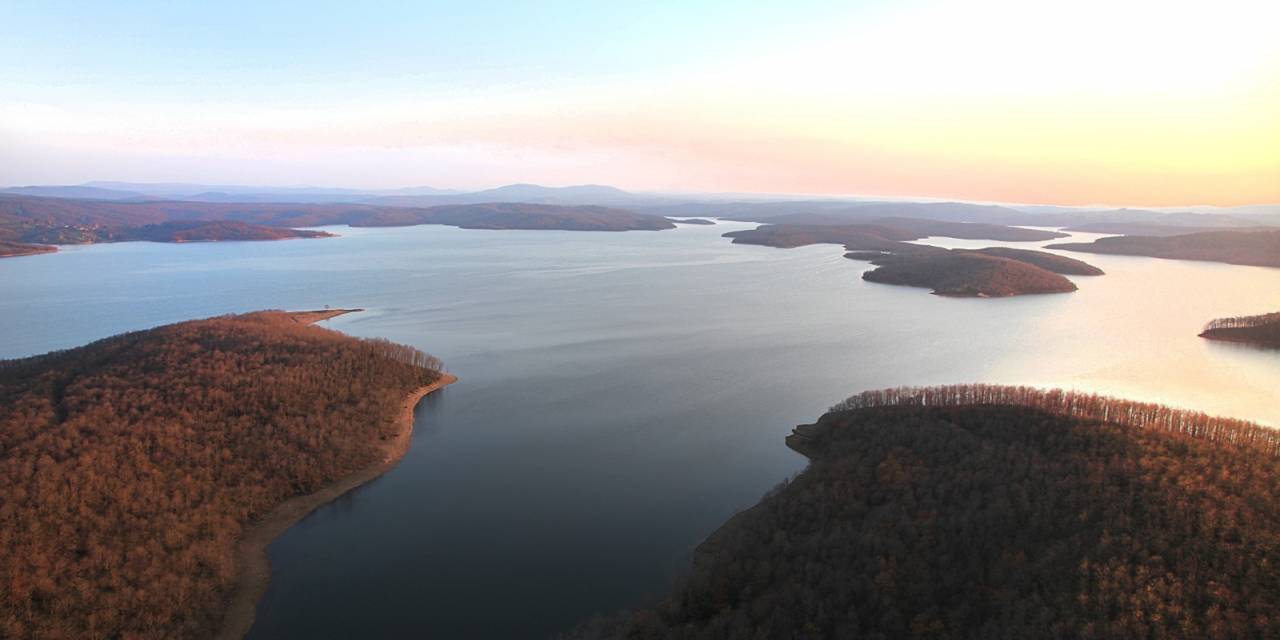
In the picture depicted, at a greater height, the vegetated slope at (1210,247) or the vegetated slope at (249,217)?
the vegetated slope at (249,217)

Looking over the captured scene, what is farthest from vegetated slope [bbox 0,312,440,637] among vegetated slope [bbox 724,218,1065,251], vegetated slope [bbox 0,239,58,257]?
vegetated slope [bbox 724,218,1065,251]

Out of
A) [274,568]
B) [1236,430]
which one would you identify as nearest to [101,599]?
[274,568]

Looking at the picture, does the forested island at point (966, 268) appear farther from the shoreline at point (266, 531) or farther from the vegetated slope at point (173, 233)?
the vegetated slope at point (173, 233)

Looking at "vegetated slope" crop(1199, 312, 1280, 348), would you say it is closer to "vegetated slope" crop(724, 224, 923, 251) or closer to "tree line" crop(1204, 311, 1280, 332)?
"tree line" crop(1204, 311, 1280, 332)

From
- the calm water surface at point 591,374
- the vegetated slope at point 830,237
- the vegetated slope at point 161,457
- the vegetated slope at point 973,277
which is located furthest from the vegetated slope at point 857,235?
the vegetated slope at point 161,457

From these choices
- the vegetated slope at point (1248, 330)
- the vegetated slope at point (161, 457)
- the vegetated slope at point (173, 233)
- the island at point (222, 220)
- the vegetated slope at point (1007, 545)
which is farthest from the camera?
the island at point (222, 220)

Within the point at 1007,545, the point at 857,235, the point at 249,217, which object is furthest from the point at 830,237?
the point at 249,217

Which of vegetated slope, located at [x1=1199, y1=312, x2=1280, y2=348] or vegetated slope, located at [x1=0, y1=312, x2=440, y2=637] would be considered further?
vegetated slope, located at [x1=1199, y1=312, x2=1280, y2=348]
